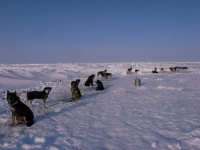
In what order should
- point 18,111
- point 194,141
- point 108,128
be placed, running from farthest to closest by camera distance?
point 18,111
point 108,128
point 194,141

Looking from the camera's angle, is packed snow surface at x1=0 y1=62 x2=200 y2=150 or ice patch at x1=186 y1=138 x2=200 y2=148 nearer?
ice patch at x1=186 y1=138 x2=200 y2=148

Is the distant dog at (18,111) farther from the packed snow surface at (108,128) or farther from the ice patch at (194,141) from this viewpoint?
the ice patch at (194,141)

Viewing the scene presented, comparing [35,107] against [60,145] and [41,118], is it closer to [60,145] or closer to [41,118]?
[41,118]

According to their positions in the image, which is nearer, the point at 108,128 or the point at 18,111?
the point at 108,128

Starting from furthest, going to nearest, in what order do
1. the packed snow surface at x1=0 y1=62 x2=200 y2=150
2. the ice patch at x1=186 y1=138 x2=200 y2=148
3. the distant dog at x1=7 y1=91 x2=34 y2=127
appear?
the distant dog at x1=7 y1=91 x2=34 y2=127, the packed snow surface at x1=0 y1=62 x2=200 y2=150, the ice patch at x1=186 y1=138 x2=200 y2=148


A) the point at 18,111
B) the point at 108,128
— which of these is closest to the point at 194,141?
the point at 108,128

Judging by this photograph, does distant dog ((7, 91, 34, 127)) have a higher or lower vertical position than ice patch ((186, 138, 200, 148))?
higher

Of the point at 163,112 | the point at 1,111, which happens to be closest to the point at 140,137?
the point at 163,112

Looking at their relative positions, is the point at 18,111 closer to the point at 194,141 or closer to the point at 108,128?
the point at 108,128

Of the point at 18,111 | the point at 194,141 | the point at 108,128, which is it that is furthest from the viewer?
the point at 18,111

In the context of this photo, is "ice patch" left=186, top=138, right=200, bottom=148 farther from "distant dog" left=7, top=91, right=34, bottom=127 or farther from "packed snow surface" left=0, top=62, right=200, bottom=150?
"distant dog" left=7, top=91, right=34, bottom=127

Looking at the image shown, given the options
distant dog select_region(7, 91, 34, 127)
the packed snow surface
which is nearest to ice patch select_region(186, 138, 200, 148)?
the packed snow surface

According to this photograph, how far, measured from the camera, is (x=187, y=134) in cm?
710

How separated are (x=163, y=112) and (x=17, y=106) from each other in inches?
241
